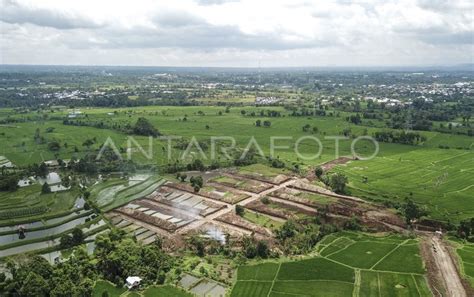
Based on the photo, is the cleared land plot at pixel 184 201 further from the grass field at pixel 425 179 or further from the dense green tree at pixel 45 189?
the grass field at pixel 425 179

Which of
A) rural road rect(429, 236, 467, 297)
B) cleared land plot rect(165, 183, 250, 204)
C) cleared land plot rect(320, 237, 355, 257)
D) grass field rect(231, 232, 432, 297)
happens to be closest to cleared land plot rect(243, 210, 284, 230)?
cleared land plot rect(165, 183, 250, 204)

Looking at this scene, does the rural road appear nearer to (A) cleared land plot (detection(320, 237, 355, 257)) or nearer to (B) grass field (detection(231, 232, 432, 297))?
(B) grass field (detection(231, 232, 432, 297))

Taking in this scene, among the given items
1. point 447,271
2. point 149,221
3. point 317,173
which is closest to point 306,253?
point 447,271

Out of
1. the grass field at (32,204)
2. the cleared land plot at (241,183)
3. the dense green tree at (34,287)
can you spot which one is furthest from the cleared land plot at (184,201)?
the dense green tree at (34,287)

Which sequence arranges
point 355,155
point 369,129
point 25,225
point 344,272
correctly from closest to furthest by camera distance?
1. point 344,272
2. point 25,225
3. point 355,155
4. point 369,129

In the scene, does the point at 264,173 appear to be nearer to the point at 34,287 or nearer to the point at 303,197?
the point at 303,197

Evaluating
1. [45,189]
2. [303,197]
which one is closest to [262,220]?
[303,197]

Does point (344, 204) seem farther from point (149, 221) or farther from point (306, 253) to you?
point (149, 221)
